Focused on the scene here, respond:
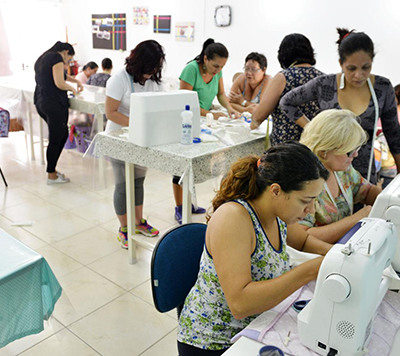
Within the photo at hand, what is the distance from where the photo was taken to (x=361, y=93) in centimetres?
192

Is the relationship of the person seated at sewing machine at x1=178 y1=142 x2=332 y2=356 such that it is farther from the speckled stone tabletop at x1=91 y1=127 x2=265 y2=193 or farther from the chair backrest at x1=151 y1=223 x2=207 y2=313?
the speckled stone tabletop at x1=91 y1=127 x2=265 y2=193

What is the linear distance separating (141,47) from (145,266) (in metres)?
1.38

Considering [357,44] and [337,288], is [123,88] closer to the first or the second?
[357,44]

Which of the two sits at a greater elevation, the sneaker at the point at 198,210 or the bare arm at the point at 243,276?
the bare arm at the point at 243,276

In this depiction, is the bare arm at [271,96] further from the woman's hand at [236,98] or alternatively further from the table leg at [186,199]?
the woman's hand at [236,98]

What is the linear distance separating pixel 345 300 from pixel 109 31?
6.85 meters

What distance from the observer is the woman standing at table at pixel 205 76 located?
2.80 metres

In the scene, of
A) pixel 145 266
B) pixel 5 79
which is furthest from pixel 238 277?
pixel 5 79

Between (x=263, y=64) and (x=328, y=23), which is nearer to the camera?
(x=263, y=64)

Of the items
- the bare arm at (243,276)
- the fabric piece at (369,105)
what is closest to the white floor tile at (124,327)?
the bare arm at (243,276)

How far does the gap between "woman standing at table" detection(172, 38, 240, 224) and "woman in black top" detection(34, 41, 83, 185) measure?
1386 mm

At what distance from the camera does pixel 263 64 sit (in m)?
3.59

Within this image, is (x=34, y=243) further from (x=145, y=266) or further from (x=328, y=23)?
(x=328, y=23)

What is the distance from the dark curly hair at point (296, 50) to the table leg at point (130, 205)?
3.63 feet
